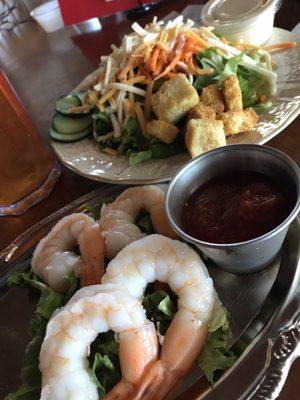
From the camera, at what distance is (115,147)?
1833 mm

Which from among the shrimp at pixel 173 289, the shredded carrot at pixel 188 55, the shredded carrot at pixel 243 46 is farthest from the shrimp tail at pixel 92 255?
the shredded carrot at pixel 243 46

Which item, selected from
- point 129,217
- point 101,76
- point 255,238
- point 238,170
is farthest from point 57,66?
point 255,238

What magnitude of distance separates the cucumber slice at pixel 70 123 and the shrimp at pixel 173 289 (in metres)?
0.95

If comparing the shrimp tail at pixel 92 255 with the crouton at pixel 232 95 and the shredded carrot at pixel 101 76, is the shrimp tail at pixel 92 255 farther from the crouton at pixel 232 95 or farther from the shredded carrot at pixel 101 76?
the shredded carrot at pixel 101 76

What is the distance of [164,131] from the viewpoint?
1.64 metres

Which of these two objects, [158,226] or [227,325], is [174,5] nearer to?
[158,226]

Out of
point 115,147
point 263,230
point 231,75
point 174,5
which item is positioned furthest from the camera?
point 174,5

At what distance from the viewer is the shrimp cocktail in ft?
3.20

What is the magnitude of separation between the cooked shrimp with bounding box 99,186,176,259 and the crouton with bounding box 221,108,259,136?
0.40 m

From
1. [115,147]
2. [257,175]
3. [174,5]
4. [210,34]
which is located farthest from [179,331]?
[174,5]

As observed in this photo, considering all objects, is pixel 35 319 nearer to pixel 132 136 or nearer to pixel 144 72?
pixel 132 136

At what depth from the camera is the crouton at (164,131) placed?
5.39ft

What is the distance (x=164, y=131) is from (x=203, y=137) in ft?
0.65

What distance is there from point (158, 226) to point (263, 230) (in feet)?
1.07
